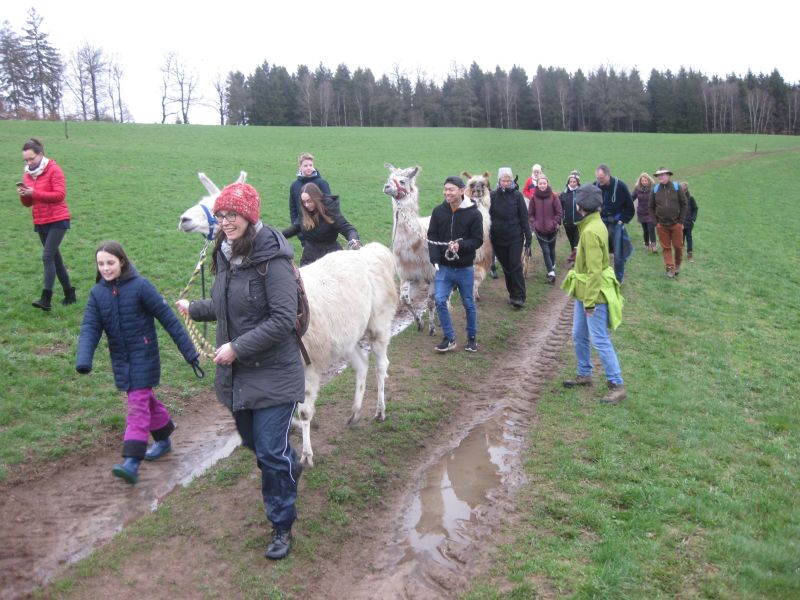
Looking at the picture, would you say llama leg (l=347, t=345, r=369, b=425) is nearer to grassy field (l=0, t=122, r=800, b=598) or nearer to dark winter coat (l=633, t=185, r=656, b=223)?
grassy field (l=0, t=122, r=800, b=598)

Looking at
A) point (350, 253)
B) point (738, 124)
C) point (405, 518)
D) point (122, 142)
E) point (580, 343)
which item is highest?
point (738, 124)

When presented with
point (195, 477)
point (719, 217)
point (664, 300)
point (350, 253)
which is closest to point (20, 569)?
point (195, 477)

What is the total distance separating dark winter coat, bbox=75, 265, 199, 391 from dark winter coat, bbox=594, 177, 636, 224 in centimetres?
827

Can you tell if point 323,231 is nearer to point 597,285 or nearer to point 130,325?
point 130,325

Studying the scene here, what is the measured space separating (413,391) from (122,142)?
112 feet

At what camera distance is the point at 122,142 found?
112ft

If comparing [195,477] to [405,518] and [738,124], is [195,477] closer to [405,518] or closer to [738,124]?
[405,518]

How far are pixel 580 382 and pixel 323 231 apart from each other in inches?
139

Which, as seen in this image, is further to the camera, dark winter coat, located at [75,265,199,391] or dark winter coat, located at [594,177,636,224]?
dark winter coat, located at [594,177,636,224]

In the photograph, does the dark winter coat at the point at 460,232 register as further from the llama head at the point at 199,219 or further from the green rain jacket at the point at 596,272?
the llama head at the point at 199,219

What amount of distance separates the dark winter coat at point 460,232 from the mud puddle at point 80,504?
3.53 metres

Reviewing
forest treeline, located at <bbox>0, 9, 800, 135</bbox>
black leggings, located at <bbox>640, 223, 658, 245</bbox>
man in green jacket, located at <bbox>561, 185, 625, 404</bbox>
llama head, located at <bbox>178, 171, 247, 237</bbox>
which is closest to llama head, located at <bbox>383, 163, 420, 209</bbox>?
man in green jacket, located at <bbox>561, 185, 625, 404</bbox>

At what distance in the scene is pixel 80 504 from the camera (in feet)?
14.1

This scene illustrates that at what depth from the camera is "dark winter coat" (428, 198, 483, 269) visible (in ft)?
24.3
